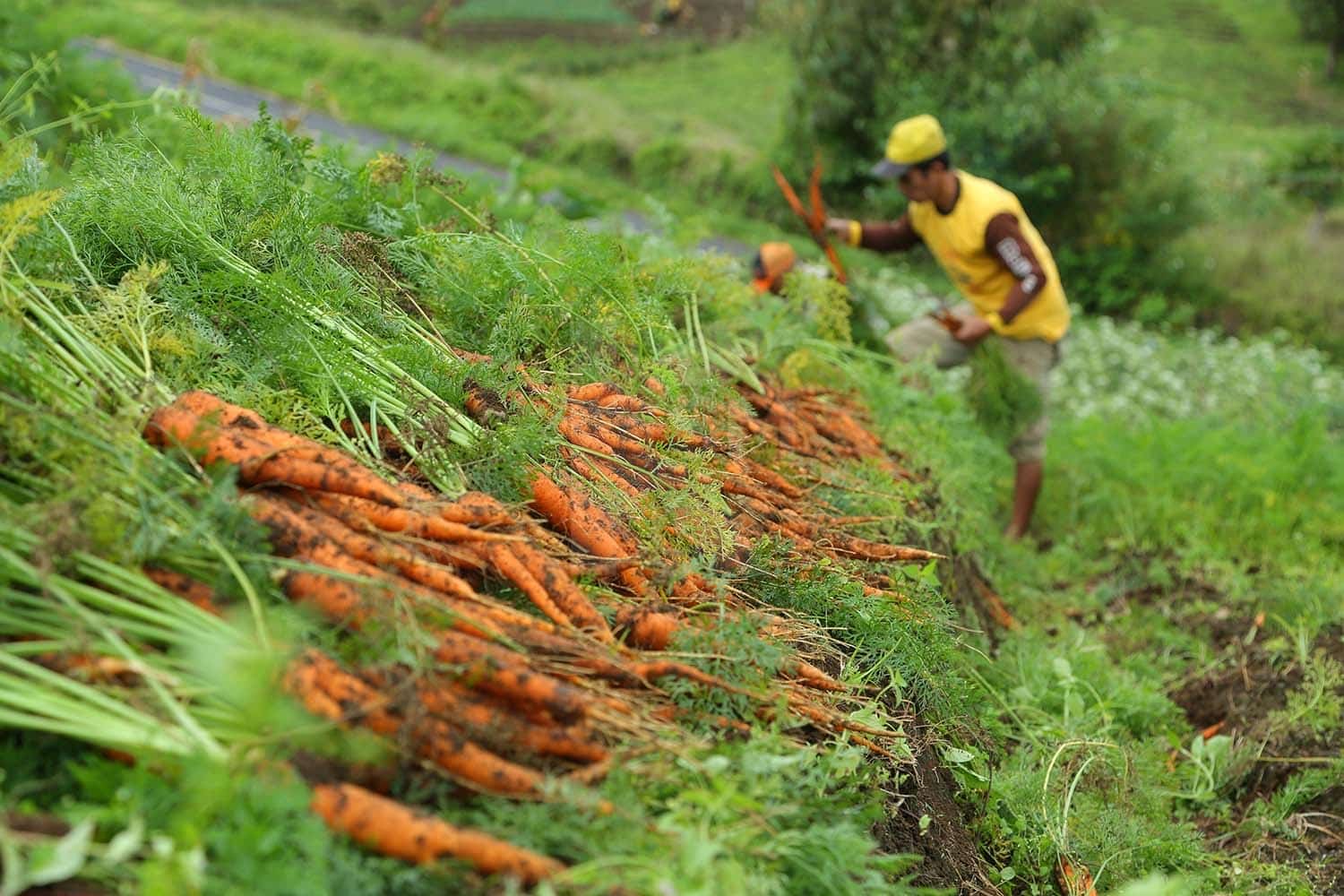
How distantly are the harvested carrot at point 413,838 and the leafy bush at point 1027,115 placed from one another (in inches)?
460

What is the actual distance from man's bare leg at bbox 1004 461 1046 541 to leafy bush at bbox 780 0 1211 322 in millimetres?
6827

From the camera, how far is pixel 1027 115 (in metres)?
12.4

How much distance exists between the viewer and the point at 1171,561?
6.04 meters

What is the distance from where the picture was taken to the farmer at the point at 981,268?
6.03 meters

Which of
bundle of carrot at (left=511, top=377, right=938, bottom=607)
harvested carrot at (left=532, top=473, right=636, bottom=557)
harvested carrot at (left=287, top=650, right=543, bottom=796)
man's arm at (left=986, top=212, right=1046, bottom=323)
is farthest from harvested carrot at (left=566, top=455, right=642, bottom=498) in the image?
man's arm at (left=986, top=212, right=1046, bottom=323)

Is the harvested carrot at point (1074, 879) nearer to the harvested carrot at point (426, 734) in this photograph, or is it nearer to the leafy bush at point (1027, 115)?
the harvested carrot at point (426, 734)

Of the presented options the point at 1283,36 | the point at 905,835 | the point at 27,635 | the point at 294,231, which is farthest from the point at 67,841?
the point at 1283,36

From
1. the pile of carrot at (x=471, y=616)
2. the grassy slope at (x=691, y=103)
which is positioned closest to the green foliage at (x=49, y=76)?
the grassy slope at (x=691, y=103)

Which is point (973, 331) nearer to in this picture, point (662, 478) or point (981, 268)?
point (981, 268)

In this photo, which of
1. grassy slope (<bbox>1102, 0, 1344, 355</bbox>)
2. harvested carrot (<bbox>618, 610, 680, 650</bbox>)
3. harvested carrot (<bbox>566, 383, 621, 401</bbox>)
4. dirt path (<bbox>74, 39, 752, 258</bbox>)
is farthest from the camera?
dirt path (<bbox>74, 39, 752, 258</bbox>)

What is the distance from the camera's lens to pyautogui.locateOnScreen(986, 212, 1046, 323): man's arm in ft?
19.6

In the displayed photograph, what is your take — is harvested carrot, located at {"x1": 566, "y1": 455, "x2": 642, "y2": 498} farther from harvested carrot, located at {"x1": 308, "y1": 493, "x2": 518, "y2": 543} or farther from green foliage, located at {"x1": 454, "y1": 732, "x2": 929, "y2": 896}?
green foliage, located at {"x1": 454, "y1": 732, "x2": 929, "y2": 896}

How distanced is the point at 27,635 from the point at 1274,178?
15.9 meters

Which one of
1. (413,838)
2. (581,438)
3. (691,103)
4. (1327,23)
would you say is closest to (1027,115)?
(691,103)
